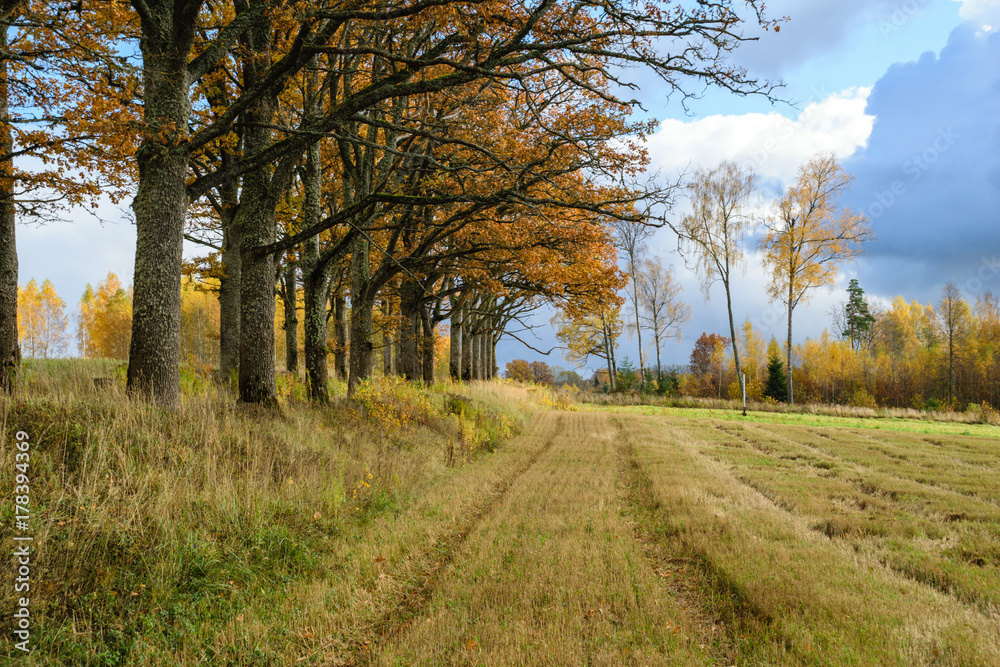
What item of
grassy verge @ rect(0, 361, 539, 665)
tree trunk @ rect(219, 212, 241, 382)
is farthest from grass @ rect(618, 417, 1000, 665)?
tree trunk @ rect(219, 212, 241, 382)

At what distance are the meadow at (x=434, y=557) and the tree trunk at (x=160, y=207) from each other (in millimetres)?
793

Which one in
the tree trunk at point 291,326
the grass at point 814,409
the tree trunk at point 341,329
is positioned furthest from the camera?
the grass at point 814,409

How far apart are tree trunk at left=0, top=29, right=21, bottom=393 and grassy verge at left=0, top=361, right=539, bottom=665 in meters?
3.11

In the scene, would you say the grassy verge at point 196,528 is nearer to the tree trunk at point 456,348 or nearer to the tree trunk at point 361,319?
the tree trunk at point 361,319

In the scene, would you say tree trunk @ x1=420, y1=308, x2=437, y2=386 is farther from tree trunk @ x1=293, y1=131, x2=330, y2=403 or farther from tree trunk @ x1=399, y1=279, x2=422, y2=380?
tree trunk @ x1=293, y1=131, x2=330, y2=403

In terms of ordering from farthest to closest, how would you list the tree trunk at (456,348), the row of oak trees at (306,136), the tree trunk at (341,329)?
the tree trunk at (456,348), the tree trunk at (341,329), the row of oak trees at (306,136)

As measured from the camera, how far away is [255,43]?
995cm

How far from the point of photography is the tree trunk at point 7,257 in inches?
371

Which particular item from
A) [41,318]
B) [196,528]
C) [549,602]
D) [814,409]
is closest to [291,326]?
[196,528]

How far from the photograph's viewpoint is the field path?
3473mm

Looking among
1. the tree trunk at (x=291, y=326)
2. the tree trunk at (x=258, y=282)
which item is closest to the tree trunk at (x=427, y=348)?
the tree trunk at (x=291, y=326)

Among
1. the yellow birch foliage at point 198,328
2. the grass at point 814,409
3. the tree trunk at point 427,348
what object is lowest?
the grass at point 814,409

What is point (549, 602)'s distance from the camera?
420 centimetres

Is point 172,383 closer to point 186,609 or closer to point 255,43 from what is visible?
point 186,609
